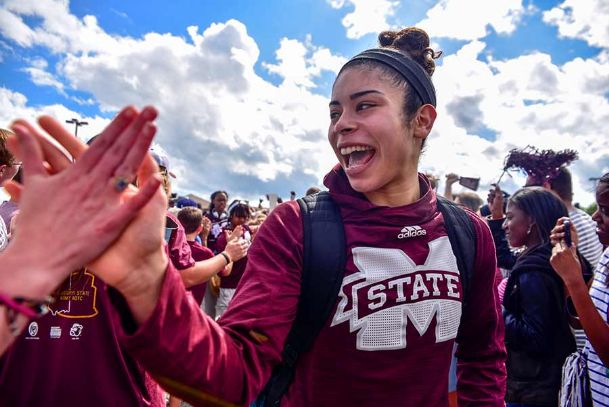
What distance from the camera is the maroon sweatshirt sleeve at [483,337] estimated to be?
1.97 m

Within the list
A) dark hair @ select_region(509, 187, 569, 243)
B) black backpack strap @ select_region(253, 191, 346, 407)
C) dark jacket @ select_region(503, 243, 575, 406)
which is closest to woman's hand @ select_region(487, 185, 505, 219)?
dark hair @ select_region(509, 187, 569, 243)

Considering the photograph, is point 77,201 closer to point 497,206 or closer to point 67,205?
point 67,205

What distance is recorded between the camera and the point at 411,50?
7.14 feet

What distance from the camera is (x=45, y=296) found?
87 cm

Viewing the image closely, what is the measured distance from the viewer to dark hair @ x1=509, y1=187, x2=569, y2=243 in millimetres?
3221

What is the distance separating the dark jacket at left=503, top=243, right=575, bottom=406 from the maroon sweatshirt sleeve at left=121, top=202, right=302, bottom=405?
1.99 meters

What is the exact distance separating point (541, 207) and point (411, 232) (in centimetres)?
208

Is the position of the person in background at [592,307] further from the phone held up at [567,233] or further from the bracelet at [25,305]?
the bracelet at [25,305]

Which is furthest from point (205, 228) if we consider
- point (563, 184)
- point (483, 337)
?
point (483, 337)

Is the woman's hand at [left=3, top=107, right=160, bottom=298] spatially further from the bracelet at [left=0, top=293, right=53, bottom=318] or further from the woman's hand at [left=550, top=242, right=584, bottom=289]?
the woman's hand at [left=550, top=242, right=584, bottom=289]

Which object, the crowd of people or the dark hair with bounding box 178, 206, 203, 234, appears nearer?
the crowd of people

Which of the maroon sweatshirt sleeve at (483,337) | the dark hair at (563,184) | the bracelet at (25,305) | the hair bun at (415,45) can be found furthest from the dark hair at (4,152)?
the dark hair at (563,184)

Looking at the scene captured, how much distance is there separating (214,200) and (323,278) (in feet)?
26.4

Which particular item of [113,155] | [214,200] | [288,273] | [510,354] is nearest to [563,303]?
[510,354]
